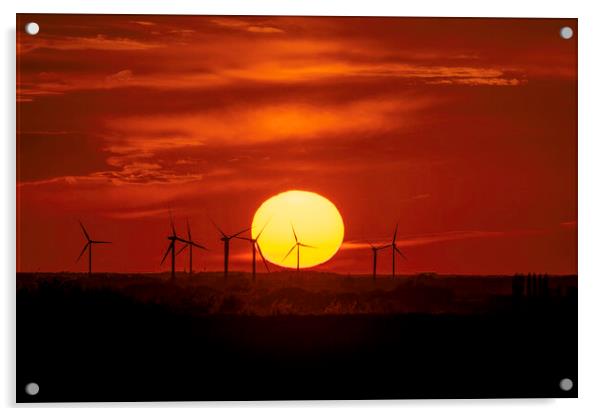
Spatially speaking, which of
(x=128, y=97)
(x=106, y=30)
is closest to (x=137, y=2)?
(x=106, y=30)

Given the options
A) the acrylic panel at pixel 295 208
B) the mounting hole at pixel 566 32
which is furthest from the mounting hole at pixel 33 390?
the mounting hole at pixel 566 32

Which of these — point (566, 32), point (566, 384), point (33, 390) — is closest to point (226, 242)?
point (33, 390)

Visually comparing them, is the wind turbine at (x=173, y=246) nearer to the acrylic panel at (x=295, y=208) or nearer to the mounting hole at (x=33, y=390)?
the acrylic panel at (x=295, y=208)

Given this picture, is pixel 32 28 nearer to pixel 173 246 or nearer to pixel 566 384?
pixel 173 246

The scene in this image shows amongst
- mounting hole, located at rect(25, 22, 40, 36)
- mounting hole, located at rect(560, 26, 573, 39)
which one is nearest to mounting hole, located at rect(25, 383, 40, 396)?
mounting hole, located at rect(25, 22, 40, 36)

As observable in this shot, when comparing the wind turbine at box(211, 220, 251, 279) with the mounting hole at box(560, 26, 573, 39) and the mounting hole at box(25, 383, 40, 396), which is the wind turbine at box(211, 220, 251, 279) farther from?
the mounting hole at box(560, 26, 573, 39)

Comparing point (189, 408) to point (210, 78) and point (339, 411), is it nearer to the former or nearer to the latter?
point (339, 411)
